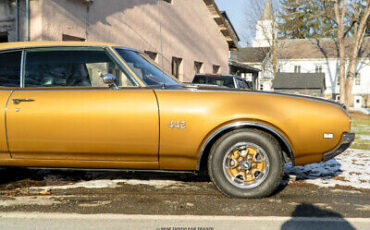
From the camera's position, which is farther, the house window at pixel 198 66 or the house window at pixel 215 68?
the house window at pixel 215 68

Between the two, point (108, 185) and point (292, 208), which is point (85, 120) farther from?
point (292, 208)

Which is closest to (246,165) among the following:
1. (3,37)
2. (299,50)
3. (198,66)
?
(3,37)

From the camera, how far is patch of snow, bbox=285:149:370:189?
15.0ft

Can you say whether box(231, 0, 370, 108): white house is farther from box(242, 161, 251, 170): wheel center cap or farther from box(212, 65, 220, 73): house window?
box(242, 161, 251, 170): wheel center cap

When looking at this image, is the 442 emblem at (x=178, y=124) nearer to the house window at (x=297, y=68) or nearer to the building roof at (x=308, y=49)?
the building roof at (x=308, y=49)

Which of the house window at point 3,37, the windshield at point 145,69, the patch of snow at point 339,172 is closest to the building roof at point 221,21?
the house window at point 3,37

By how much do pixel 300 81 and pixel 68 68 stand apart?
3356cm

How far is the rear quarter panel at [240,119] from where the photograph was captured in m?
3.65

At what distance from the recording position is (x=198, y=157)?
3719 mm

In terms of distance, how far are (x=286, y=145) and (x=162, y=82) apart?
1492 millimetres

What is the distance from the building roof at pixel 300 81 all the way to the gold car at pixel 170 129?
3240cm

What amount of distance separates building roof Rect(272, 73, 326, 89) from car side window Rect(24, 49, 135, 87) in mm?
32806

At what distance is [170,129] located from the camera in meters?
3.67

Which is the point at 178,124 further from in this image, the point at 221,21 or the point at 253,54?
the point at 253,54
